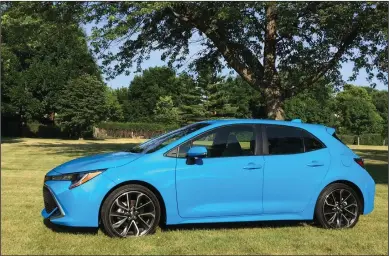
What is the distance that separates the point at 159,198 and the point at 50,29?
1702cm

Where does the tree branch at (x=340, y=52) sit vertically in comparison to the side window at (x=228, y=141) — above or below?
above

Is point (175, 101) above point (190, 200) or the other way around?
above

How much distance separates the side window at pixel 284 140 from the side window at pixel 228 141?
26 centimetres

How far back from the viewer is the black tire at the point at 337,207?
21.8 ft

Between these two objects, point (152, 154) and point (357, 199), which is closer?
point (152, 154)

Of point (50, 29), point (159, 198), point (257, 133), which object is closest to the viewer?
point (159, 198)

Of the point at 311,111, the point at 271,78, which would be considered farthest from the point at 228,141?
the point at 311,111

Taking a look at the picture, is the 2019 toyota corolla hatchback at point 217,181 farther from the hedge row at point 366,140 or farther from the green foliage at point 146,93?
the green foliage at point 146,93

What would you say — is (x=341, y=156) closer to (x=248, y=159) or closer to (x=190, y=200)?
(x=248, y=159)

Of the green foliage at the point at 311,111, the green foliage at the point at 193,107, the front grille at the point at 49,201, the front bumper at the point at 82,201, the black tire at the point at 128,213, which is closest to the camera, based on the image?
the front bumper at the point at 82,201

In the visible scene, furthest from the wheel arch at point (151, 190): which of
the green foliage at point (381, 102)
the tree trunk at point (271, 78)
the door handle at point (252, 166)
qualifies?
the green foliage at point (381, 102)

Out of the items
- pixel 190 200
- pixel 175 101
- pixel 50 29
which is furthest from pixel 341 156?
pixel 175 101

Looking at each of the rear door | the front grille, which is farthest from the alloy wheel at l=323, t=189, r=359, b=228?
the front grille

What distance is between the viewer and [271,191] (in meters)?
6.41
